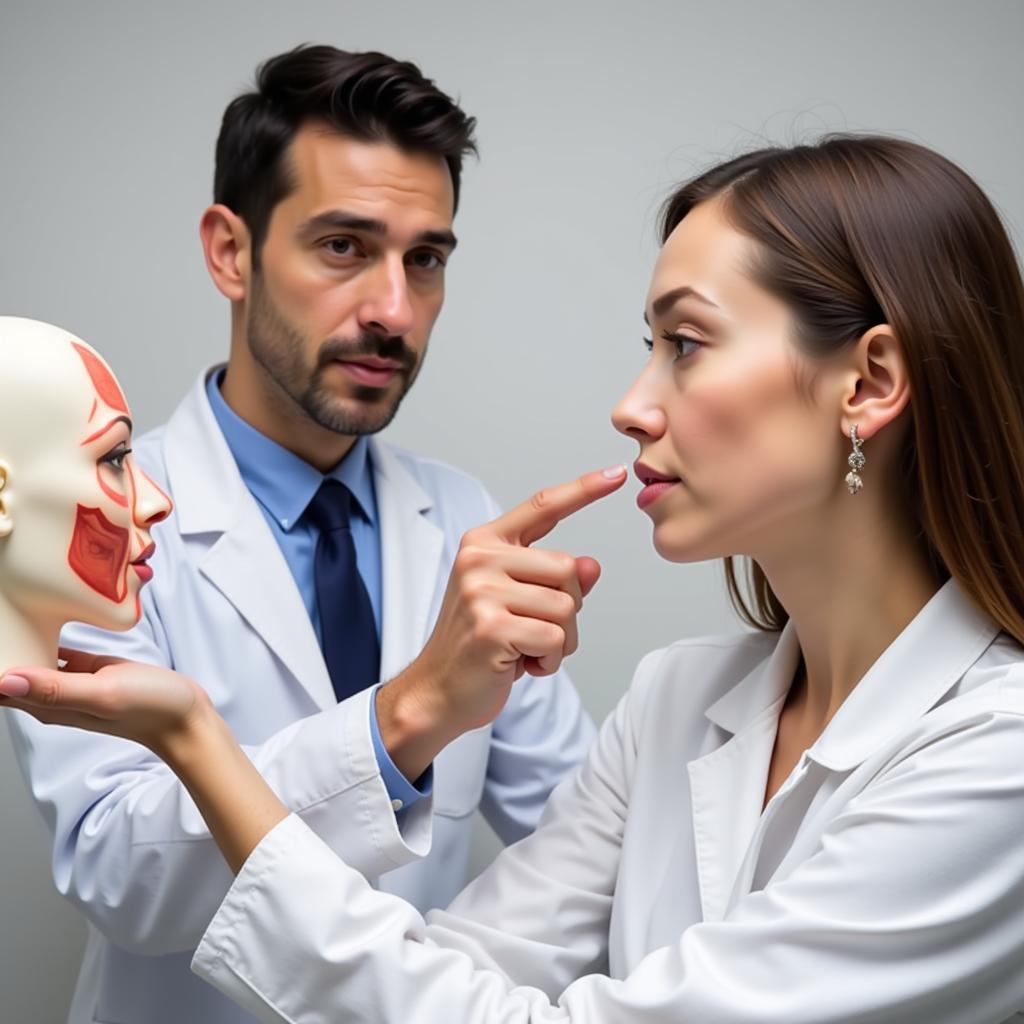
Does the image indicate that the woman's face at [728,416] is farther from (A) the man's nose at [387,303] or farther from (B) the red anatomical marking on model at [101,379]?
(A) the man's nose at [387,303]

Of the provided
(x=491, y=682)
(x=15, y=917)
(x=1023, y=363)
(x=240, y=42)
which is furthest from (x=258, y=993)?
(x=240, y=42)

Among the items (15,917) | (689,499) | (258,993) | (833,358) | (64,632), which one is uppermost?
(833,358)

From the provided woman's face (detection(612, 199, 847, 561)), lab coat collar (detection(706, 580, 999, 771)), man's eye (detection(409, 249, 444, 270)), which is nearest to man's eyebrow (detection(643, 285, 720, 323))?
woman's face (detection(612, 199, 847, 561))

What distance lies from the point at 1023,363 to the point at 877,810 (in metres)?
0.51

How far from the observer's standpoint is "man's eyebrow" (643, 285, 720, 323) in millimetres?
1437

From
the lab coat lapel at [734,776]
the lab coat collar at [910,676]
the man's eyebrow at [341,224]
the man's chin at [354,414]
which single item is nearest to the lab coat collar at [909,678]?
the lab coat collar at [910,676]

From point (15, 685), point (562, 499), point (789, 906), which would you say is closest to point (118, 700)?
point (15, 685)

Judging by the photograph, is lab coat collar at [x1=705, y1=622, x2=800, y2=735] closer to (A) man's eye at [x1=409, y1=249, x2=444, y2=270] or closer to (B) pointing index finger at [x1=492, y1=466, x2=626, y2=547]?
(B) pointing index finger at [x1=492, y1=466, x2=626, y2=547]

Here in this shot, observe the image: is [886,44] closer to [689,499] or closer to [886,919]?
[689,499]

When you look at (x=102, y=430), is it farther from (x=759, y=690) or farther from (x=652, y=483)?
(x=759, y=690)

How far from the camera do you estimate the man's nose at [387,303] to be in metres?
2.03

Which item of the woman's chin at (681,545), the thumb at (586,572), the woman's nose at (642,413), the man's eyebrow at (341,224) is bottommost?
the thumb at (586,572)

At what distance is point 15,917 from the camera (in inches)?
98.5

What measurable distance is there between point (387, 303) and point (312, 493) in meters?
0.31
